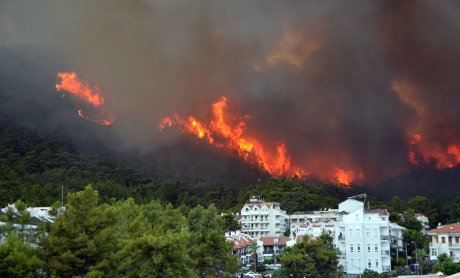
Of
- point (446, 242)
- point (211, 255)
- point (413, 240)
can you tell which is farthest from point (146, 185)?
point (211, 255)

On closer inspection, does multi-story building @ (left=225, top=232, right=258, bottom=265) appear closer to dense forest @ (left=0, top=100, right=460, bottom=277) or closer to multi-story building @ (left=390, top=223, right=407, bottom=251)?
dense forest @ (left=0, top=100, right=460, bottom=277)

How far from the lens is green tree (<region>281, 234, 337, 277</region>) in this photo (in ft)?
177

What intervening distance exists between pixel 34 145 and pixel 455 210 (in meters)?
90.6

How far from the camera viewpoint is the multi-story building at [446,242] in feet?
218

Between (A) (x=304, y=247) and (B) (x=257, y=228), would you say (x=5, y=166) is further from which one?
(A) (x=304, y=247)

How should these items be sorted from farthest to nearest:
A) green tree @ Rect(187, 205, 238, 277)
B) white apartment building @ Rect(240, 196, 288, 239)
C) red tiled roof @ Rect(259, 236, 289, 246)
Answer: white apartment building @ Rect(240, 196, 288, 239) < red tiled roof @ Rect(259, 236, 289, 246) < green tree @ Rect(187, 205, 238, 277)

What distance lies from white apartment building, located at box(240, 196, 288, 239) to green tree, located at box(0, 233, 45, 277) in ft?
241

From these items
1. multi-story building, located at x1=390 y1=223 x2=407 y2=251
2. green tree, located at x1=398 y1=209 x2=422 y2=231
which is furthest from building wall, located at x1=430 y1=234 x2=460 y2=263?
green tree, located at x1=398 y1=209 x2=422 y2=231

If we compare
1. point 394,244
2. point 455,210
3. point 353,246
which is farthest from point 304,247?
point 455,210

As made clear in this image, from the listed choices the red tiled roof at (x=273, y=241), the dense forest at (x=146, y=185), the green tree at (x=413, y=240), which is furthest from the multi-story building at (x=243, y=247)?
the dense forest at (x=146, y=185)

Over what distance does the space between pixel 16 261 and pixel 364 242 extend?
48755 millimetres

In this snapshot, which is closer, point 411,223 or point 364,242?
point 364,242

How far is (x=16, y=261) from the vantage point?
30.0 meters

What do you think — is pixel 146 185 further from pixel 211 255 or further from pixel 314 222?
pixel 211 255
